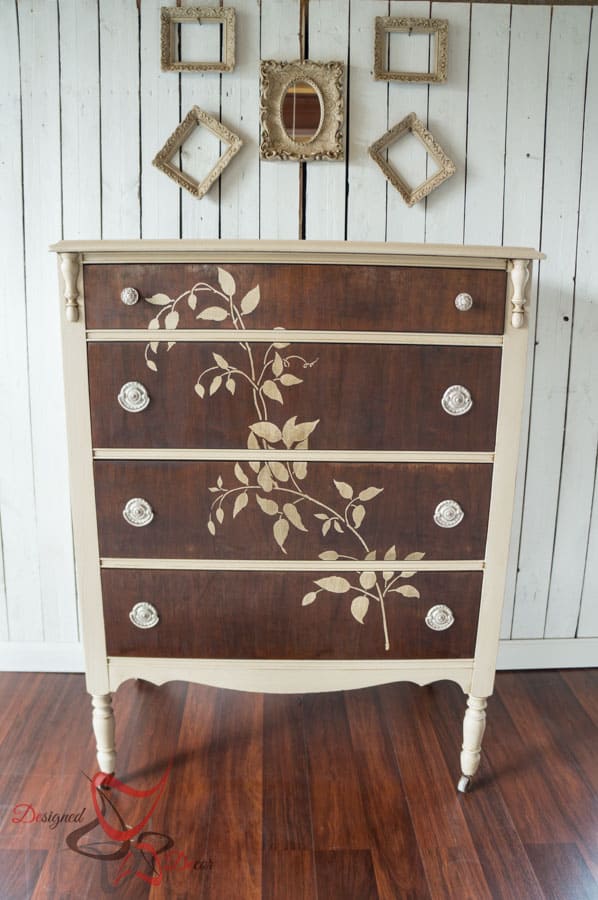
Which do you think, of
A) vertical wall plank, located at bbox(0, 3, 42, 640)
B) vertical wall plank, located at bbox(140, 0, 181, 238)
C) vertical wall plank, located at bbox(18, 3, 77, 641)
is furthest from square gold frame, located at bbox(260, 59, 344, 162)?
vertical wall plank, located at bbox(0, 3, 42, 640)

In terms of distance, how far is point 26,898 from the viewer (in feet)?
4.58

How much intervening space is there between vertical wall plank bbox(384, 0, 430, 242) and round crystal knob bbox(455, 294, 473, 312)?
23.7 inches

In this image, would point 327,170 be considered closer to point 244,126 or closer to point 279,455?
point 244,126

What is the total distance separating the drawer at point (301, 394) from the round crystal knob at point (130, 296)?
9cm

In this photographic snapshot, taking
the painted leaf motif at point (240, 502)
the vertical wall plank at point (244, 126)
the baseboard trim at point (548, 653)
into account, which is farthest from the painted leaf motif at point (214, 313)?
the baseboard trim at point (548, 653)

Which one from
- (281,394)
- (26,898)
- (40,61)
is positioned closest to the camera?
(26,898)

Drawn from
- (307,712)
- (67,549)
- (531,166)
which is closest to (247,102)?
(531,166)

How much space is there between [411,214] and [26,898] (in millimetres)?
1882

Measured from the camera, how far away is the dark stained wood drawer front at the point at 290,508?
1.54m

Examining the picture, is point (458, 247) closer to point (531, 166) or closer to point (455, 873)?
point (531, 166)

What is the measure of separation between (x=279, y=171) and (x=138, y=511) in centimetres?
104

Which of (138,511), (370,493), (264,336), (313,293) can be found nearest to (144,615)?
(138,511)

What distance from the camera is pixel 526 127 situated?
1.96 meters

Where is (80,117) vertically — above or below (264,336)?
above
